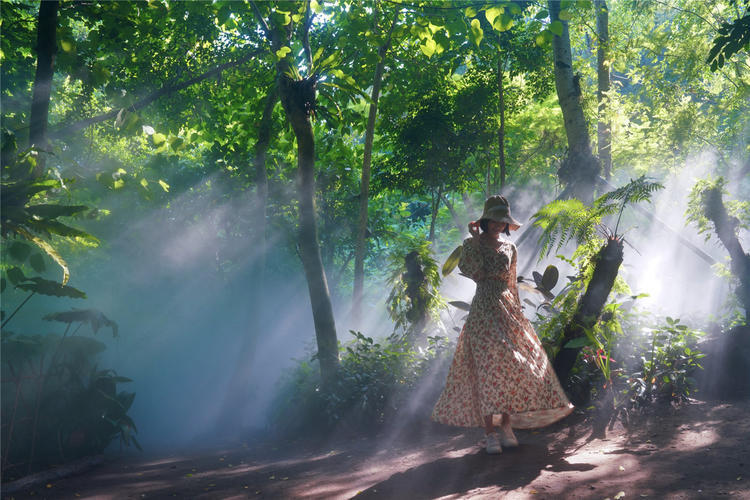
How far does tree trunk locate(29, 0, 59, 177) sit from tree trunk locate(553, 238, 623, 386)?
5.01 meters

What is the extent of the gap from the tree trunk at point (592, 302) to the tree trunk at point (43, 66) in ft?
16.4

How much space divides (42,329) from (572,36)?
18265mm

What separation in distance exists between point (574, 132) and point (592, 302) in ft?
17.8

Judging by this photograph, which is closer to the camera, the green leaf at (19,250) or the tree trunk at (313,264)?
the green leaf at (19,250)

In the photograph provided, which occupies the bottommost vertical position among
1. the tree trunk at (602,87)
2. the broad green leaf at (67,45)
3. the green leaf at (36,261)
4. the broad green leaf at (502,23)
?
the green leaf at (36,261)

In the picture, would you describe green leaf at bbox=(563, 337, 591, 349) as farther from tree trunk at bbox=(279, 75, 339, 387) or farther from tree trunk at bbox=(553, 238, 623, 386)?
tree trunk at bbox=(279, 75, 339, 387)

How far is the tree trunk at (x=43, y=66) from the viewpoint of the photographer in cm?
466

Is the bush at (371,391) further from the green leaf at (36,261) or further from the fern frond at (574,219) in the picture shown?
the green leaf at (36,261)

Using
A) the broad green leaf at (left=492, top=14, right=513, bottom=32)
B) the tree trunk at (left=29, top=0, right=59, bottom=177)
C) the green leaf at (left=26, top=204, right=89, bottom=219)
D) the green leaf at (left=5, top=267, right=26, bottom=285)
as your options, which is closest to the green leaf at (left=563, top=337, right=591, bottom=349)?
the broad green leaf at (left=492, top=14, right=513, bottom=32)

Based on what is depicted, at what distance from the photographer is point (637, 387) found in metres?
5.46

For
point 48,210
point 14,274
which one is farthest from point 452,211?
point 48,210

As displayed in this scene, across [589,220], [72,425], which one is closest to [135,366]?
[72,425]

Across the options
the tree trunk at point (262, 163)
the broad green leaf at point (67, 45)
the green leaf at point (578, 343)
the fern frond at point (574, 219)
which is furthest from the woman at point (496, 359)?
the tree trunk at point (262, 163)

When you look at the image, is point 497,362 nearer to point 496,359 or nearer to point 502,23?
point 496,359
